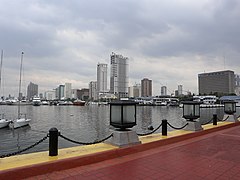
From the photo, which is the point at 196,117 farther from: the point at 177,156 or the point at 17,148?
the point at 17,148

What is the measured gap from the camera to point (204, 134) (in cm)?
1086

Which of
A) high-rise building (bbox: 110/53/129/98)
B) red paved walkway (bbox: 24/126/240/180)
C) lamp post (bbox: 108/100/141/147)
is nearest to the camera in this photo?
red paved walkway (bbox: 24/126/240/180)

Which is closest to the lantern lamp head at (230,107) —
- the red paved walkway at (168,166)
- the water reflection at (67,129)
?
the red paved walkway at (168,166)

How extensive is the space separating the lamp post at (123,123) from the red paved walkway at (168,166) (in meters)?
0.52

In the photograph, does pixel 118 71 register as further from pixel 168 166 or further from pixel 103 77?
pixel 103 77

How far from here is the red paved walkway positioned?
498 centimetres

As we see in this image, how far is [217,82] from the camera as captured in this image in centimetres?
18200

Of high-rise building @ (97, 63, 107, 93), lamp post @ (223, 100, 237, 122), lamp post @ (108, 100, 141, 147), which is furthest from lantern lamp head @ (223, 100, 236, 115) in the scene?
high-rise building @ (97, 63, 107, 93)

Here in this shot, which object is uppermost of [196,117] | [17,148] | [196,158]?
[196,117]

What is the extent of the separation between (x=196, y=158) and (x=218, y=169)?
3.52 feet

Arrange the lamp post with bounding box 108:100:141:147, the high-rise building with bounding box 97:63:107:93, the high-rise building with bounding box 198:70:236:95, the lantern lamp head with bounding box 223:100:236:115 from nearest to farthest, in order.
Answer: the lamp post with bounding box 108:100:141:147 < the lantern lamp head with bounding box 223:100:236:115 < the high-rise building with bounding box 97:63:107:93 < the high-rise building with bounding box 198:70:236:95

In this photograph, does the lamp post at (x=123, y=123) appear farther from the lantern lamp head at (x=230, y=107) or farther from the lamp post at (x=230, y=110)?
the lantern lamp head at (x=230, y=107)

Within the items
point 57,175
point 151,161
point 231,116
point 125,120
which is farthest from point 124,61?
point 57,175

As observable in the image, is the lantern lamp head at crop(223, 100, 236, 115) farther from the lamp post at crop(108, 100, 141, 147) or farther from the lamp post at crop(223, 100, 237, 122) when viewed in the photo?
the lamp post at crop(108, 100, 141, 147)
